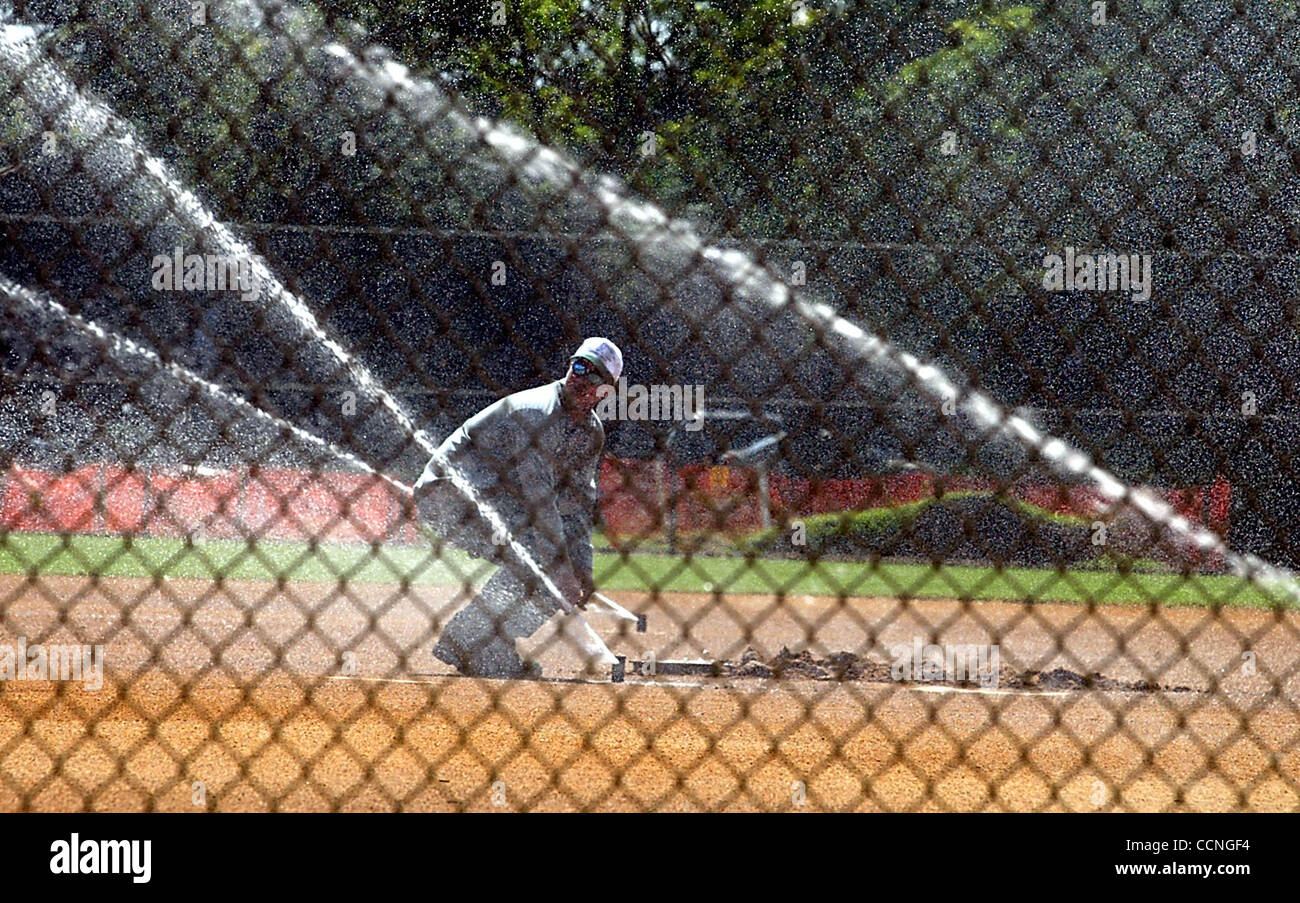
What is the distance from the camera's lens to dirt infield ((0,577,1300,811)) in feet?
8.83

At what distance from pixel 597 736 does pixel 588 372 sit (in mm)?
1363

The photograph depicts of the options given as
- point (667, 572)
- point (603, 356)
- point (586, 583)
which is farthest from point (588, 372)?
point (667, 572)

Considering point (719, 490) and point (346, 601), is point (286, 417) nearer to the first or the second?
point (346, 601)

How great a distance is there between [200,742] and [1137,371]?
7953 mm

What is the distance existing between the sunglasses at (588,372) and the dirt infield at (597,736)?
87 cm

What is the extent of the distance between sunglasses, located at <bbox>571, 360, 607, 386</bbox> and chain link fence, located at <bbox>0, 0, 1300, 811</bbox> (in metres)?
0.16

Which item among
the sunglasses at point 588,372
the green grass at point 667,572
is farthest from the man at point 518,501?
the green grass at point 667,572

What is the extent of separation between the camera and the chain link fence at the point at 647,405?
2.75m

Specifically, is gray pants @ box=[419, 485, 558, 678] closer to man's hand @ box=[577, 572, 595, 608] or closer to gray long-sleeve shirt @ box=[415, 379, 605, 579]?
gray long-sleeve shirt @ box=[415, 379, 605, 579]
